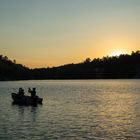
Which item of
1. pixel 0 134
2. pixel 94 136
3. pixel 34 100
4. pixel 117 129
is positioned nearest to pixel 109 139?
pixel 94 136

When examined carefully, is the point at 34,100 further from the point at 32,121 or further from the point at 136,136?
the point at 136,136

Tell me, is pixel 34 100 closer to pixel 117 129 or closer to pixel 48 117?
pixel 48 117

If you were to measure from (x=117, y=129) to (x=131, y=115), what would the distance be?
1351cm

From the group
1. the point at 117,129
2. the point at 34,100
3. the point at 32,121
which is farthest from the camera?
the point at 34,100

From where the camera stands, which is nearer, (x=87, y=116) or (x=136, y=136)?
(x=136, y=136)

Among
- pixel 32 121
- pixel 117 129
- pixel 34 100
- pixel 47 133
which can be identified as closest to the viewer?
pixel 47 133

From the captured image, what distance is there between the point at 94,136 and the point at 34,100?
3223cm

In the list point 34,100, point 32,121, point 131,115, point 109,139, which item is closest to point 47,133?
point 109,139

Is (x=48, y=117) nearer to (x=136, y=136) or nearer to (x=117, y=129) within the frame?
(x=117, y=129)

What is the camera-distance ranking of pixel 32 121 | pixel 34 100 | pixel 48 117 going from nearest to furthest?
pixel 32 121, pixel 48 117, pixel 34 100

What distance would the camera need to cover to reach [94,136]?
113 feet

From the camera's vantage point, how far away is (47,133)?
3584 cm

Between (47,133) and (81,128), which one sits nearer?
(47,133)

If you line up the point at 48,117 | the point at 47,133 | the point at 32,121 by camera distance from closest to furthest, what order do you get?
the point at 47,133
the point at 32,121
the point at 48,117
